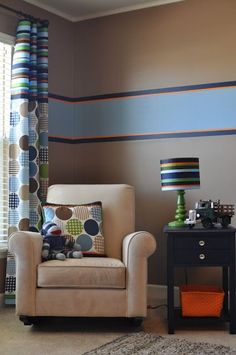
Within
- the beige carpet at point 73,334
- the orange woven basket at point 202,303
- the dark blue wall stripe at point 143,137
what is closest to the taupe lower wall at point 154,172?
the dark blue wall stripe at point 143,137

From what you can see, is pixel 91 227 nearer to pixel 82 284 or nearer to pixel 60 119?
pixel 82 284

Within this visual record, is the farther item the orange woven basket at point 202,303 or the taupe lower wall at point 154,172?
the taupe lower wall at point 154,172

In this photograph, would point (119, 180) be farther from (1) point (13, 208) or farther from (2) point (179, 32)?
(2) point (179, 32)

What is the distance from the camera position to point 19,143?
407 centimetres

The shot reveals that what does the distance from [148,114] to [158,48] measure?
0.54m

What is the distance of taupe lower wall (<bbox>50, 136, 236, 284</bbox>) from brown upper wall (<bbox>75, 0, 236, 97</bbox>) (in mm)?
485

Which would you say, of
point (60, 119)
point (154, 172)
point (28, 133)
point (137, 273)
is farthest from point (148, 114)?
point (137, 273)

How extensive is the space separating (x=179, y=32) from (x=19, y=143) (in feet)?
5.07

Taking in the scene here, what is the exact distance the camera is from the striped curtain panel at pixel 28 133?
405 cm

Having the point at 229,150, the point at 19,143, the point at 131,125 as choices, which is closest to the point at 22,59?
the point at 19,143

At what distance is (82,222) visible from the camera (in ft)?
12.4

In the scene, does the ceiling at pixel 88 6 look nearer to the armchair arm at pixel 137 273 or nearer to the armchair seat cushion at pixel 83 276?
the armchair arm at pixel 137 273

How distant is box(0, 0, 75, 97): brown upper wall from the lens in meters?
4.55

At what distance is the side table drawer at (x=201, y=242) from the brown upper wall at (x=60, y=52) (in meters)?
1.87
